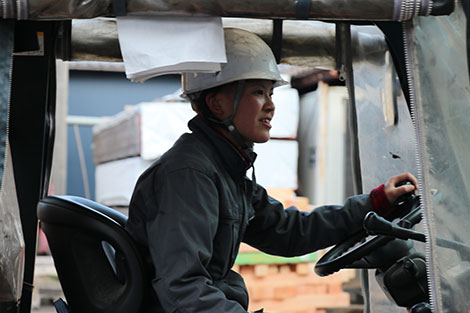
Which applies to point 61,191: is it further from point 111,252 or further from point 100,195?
point 111,252

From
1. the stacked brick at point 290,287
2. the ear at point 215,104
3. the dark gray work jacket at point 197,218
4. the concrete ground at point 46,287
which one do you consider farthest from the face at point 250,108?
the concrete ground at point 46,287

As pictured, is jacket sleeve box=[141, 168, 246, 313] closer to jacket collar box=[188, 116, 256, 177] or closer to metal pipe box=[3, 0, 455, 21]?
jacket collar box=[188, 116, 256, 177]

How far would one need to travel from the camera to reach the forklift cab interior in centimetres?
210

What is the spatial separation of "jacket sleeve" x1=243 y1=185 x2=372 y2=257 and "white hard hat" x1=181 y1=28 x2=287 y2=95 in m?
0.65

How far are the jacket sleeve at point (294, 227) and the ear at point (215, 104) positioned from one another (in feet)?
1.77

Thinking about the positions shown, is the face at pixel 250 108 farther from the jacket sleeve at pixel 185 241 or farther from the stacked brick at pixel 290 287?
the stacked brick at pixel 290 287

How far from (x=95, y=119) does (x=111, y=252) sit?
11.8 metres

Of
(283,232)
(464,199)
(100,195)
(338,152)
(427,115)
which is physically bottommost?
(100,195)

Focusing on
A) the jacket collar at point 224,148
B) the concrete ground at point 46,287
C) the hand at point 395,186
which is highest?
the jacket collar at point 224,148

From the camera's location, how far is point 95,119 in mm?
14289

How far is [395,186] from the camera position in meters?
2.98

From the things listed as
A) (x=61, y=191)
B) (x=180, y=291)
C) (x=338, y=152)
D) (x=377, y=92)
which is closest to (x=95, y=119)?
(x=61, y=191)

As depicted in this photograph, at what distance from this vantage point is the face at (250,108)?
2.76 metres

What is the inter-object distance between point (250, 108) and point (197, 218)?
635 mm
